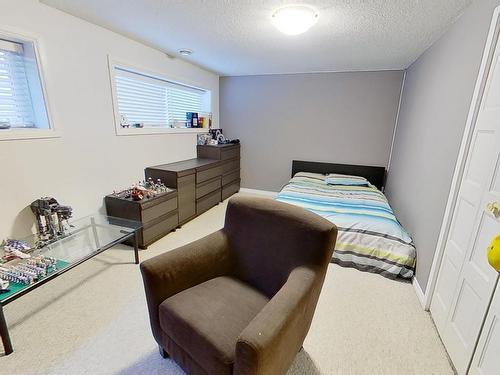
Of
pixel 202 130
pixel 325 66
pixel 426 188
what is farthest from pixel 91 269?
pixel 325 66

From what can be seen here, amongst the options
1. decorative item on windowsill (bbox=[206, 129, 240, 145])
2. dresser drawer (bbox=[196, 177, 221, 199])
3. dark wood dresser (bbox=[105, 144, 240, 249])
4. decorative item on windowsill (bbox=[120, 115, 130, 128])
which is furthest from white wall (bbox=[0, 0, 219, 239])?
decorative item on windowsill (bbox=[206, 129, 240, 145])

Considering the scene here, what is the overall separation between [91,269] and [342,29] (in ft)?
10.3

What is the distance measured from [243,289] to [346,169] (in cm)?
327

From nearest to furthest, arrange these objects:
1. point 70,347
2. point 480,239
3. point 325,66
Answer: point 480,239 < point 70,347 < point 325,66

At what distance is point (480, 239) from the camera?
124 cm

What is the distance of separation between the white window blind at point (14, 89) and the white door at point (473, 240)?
321 centimetres

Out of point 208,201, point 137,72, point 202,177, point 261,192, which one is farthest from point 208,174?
point 137,72

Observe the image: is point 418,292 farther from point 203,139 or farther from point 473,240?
point 203,139

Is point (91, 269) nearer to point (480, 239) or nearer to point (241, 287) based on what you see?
point (241, 287)

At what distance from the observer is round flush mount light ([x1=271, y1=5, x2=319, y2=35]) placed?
1717 millimetres

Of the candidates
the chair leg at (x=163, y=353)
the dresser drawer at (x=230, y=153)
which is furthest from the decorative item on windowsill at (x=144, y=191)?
the chair leg at (x=163, y=353)

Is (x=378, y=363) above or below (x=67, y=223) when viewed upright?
below

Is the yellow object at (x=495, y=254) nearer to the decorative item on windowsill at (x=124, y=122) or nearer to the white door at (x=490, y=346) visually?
the white door at (x=490, y=346)

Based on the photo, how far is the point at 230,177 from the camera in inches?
169
